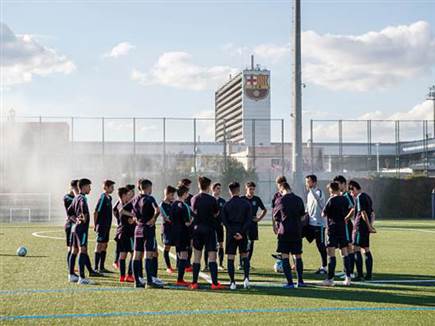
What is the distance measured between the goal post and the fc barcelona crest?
426ft

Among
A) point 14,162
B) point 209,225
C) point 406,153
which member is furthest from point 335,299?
point 406,153

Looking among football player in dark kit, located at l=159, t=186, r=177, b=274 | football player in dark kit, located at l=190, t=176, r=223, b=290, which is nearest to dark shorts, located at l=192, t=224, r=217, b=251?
football player in dark kit, located at l=190, t=176, r=223, b=290

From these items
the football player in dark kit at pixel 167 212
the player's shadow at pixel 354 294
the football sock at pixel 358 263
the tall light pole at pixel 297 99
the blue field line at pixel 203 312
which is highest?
the tall light pole at pixel 297 99

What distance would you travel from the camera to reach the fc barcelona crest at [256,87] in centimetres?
16962

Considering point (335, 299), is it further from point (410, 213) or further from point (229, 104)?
point (229, 104)

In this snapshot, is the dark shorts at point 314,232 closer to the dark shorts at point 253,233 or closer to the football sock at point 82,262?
the dark shorts at point 253,233

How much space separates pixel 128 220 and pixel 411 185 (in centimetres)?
3417

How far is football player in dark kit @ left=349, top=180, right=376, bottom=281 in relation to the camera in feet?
41.1

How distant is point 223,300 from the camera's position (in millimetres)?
10125

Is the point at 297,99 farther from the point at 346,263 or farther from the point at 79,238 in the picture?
the point at 79,238

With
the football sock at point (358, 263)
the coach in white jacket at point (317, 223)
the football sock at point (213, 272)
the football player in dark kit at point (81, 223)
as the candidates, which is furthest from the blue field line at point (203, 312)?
the coach in white jacket at point (317, 223)

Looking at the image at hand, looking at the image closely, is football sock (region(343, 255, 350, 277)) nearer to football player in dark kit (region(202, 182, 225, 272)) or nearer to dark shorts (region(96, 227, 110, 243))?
football player in dark kit (region(202, 182, 225, 272))

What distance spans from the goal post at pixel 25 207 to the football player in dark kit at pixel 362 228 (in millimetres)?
29928

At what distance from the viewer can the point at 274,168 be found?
48.5 metres
